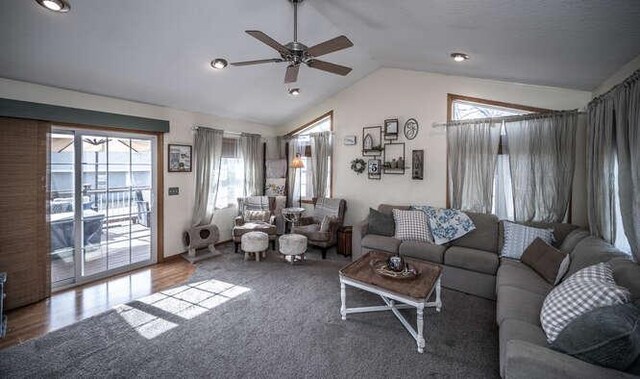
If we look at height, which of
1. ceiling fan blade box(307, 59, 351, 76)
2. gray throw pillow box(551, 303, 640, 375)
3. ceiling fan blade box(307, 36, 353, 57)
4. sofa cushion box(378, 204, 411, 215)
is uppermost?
ceiling fan blade box(307, 36, 353, 57)

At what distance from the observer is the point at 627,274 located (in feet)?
5.91

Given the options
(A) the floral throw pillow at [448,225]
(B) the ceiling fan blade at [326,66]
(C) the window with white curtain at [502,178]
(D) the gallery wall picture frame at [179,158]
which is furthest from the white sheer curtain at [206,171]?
(C) the window with white curtain at [502,178]

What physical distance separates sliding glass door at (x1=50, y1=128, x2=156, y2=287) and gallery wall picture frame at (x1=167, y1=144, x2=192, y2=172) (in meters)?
0.24

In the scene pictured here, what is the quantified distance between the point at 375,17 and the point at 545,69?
6.21 ft

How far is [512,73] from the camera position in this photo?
3307 millimetres

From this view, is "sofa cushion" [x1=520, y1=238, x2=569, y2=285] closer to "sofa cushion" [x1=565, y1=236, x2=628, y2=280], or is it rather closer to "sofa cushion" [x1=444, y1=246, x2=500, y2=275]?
"sofa cushion" [x1=565, y1=236, x2=628, y2=280]

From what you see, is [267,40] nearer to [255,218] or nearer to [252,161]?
[255,218]

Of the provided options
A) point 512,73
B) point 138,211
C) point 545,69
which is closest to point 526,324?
point 545,69

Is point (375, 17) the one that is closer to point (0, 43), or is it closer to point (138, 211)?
point (0, 43)

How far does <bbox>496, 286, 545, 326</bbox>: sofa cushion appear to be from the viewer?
200 cm

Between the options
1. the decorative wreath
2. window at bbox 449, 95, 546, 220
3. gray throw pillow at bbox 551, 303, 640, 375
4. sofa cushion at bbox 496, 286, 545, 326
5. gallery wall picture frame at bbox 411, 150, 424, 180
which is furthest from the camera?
the decorative wreath

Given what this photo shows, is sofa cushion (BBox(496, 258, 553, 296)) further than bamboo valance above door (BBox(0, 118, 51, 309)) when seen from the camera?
No

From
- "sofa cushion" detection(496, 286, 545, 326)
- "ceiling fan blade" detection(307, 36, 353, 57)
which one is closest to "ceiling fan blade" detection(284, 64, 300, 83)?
"ceiling fan blade" detection(307, 36, 353, 57)

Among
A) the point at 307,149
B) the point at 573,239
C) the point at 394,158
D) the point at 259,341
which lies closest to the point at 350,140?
the point at 394,158
